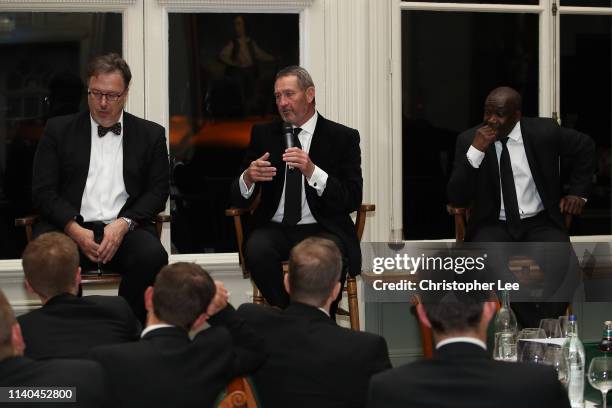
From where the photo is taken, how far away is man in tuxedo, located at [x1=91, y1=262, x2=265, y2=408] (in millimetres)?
2367

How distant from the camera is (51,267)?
2.78 meters


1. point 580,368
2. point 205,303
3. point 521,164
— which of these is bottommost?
point 580,368

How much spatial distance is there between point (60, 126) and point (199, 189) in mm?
1020

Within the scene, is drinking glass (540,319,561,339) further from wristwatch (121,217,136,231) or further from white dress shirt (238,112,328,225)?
wristwatch (121,217,136,231)

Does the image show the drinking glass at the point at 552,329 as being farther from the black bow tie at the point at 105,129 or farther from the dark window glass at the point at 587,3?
the dark window glass at the point at 587,3

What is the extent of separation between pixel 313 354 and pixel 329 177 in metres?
1.77

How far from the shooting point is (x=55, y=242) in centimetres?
287

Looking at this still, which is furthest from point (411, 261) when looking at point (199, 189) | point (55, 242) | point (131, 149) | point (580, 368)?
point (55, 242)

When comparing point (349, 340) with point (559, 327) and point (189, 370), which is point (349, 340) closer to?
Answer: point (189, 370)

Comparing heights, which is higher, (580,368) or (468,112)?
(468,112)

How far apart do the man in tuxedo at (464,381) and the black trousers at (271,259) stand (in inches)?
76.9

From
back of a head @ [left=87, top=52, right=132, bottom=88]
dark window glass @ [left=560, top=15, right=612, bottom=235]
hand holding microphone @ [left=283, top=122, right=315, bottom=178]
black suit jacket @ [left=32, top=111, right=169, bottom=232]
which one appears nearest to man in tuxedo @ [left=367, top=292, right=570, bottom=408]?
hand holding microphone @ [left=283, top=122, right=315, bottom=178]

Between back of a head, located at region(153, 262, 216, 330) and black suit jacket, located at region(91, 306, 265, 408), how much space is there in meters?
0.04

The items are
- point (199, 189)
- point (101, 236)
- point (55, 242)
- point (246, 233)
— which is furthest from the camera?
point (199, 189)
